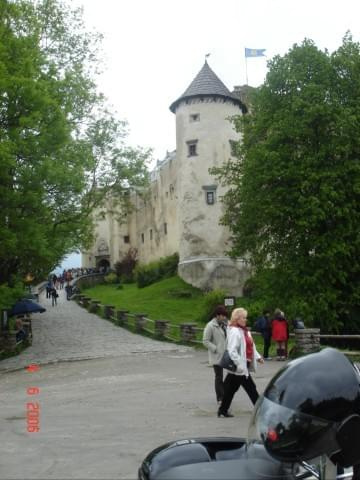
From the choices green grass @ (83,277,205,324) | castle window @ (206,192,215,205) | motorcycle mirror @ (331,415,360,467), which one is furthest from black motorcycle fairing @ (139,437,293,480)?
castle window @ (206,192,215,205)

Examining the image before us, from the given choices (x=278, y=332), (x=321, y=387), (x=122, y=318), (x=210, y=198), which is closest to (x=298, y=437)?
(x=321, y=387)

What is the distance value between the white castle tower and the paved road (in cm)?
2030

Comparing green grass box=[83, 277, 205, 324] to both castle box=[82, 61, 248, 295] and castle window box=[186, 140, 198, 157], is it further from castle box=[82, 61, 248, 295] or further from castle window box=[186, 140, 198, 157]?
castle window box=[186, 140, 198, 157]

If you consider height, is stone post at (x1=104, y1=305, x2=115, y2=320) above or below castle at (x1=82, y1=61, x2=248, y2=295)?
below

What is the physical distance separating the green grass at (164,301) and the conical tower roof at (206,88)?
43.9 feet

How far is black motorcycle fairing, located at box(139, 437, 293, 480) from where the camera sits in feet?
13.0

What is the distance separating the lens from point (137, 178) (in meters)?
34.4

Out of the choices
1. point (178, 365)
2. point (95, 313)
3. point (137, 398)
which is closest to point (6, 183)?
point (178, 365)

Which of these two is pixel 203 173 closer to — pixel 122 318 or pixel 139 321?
pixel 122 318

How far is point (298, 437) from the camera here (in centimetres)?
403

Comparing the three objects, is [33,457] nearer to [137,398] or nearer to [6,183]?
[137,398]

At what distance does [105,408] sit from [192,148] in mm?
35652

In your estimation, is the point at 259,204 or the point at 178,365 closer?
the point at 178,365

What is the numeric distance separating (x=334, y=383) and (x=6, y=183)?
750 inches
